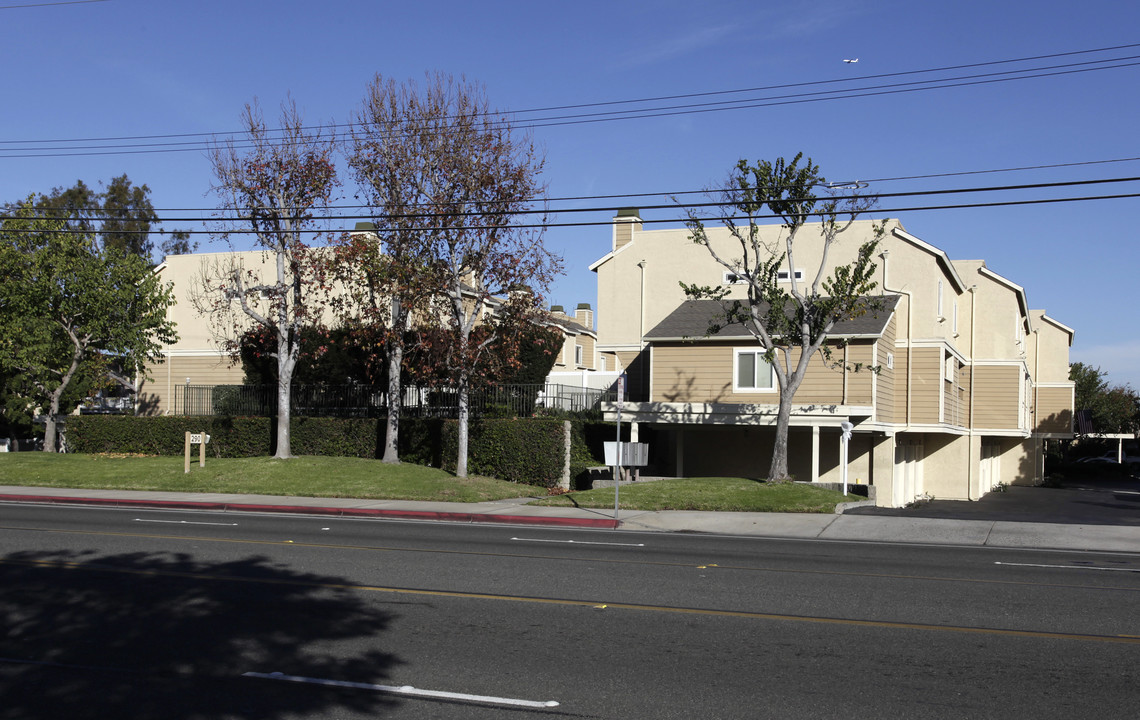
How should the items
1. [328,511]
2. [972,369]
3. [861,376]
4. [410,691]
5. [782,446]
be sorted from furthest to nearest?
[972,369], [861,376], [782,446], [328,511], [410,691]

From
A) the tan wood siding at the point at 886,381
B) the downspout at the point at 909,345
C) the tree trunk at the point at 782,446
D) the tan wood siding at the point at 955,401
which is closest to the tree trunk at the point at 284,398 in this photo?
the tree trunk at the point at 782,446

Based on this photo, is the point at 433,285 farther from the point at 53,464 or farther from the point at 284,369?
the point at 53,464

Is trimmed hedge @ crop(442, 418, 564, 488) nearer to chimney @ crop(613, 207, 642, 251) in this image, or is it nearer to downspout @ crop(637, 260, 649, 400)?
downspout @ crop(637, 260, 649, 400)

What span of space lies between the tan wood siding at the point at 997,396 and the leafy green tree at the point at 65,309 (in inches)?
1298

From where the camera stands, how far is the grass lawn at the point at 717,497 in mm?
21641

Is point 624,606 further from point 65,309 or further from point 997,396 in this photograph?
point 997,396

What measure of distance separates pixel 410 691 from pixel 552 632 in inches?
84.7

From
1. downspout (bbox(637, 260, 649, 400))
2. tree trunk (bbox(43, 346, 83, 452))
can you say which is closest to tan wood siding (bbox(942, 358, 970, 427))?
downspout (bbox(637, 260, 649, 400))

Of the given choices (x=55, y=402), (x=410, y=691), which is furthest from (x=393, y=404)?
(x=410, y=691)

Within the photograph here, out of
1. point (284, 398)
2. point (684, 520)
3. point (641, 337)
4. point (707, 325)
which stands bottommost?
point (684, 520)

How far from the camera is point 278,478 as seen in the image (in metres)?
26.3

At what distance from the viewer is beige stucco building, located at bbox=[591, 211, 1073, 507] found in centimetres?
2952

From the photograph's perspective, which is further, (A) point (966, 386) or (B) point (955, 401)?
(A) point (966, 386)

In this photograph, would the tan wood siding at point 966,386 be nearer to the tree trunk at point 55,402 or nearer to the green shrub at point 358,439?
the green shrub at point 358,439
